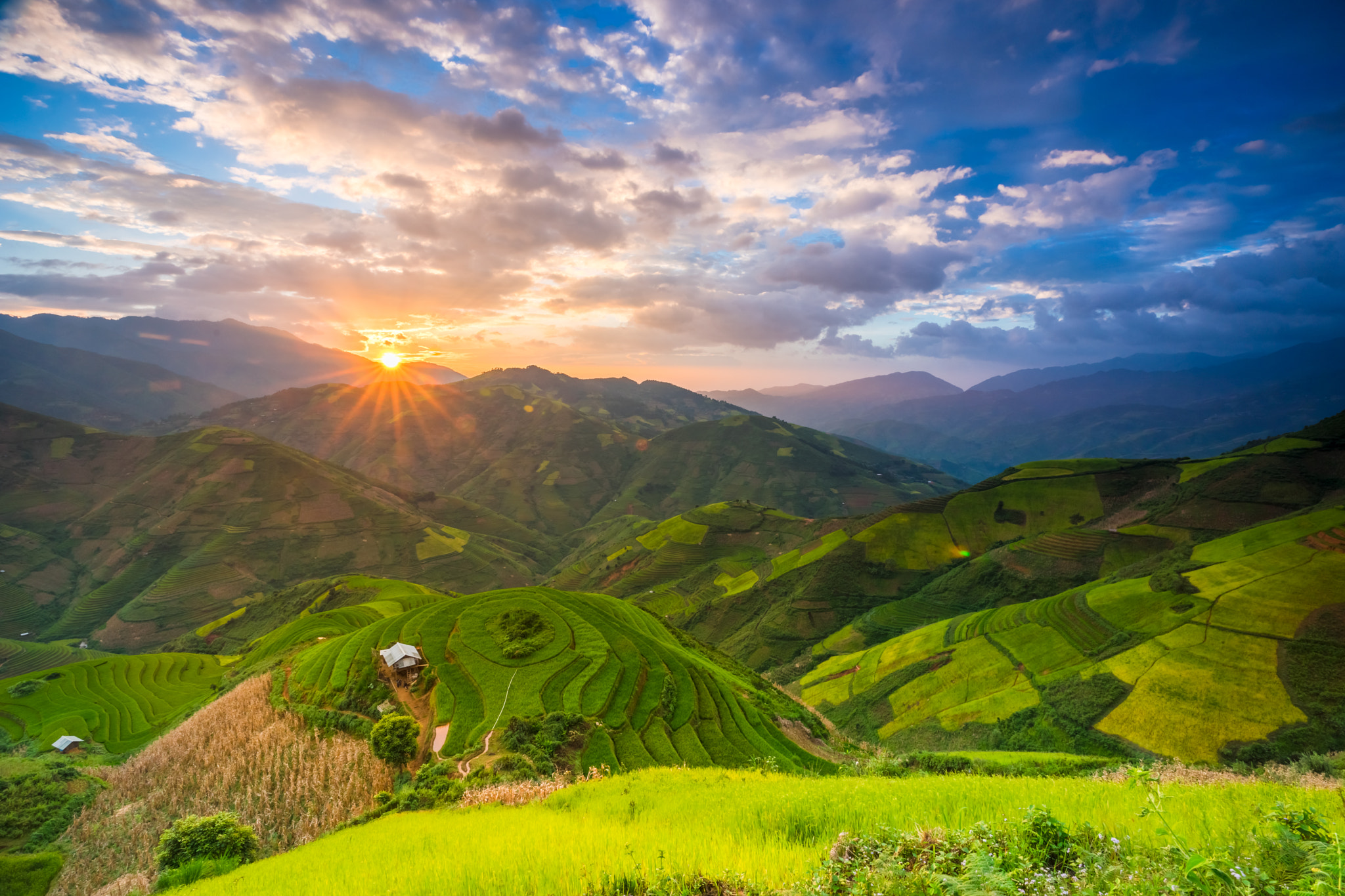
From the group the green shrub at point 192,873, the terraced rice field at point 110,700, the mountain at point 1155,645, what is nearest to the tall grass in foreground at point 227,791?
the green shrub at point 192,873

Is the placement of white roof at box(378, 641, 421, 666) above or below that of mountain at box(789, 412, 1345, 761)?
above

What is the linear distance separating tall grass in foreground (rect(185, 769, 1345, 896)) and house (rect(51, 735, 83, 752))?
177 feet

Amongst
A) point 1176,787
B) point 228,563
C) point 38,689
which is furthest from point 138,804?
point 228,563

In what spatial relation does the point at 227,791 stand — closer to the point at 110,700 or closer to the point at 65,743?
the point at 65,743

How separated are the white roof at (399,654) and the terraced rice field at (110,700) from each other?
3590cm

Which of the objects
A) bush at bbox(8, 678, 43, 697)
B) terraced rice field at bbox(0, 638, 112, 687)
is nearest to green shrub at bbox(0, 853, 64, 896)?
bush at bbox(8, 678, 43, 697)

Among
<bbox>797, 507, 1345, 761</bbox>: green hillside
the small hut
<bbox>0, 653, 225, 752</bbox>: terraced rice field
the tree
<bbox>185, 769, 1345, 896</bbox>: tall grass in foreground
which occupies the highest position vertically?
<bbox>185, 769, 1345, 896</bbox>: tall grass in foreground

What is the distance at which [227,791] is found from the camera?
26.2 m

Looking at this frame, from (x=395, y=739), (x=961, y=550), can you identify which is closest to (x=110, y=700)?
(x=395, y=739)

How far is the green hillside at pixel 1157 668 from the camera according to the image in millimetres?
39750

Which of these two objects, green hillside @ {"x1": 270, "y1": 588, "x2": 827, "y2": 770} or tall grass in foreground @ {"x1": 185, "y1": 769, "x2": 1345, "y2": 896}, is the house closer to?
green hillside @ {"x1": 270, "y1": 588, "x2": 827, "y2": 770}

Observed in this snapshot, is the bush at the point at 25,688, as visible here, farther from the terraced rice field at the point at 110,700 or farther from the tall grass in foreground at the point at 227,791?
the tall grass in foreground at the point at 227,791

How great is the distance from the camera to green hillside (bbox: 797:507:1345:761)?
1565 inches

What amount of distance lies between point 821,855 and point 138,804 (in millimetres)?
37826
